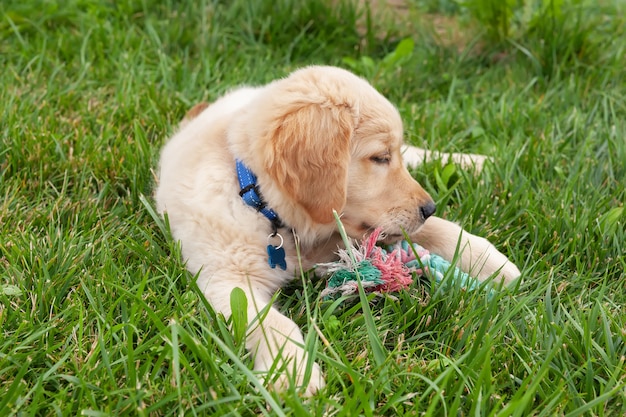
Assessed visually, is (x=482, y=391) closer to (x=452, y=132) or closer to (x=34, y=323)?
(x=34, y=323)

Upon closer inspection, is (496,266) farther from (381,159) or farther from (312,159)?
(312,159)

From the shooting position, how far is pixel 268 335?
215cm

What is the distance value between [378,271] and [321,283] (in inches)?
10.2

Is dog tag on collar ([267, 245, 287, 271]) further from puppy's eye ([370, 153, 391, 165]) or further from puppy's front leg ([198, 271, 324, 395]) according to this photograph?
puppy's eye ([370, 153, 391, 165])

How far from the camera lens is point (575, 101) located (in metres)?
4.11

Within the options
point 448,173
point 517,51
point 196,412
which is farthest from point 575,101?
point 196,412

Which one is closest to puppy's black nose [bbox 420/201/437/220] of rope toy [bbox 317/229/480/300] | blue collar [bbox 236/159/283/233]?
rope toy [bbox 317/229/480/300]

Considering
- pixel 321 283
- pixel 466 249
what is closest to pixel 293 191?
pixel 321 283

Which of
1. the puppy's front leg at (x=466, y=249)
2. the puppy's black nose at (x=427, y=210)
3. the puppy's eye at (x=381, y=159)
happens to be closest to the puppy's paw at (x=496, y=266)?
the puppy's front leg at (x=466, y=249)

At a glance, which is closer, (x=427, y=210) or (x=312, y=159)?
(x=312, y=159)

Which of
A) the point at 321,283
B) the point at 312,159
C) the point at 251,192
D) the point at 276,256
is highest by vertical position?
the point at 312,159

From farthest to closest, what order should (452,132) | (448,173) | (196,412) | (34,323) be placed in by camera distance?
1. (452,132)
2. (448,173)
3. (34,323)
4. (196,412)

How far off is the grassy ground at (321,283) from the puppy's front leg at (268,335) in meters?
0.06

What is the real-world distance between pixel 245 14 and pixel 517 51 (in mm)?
1836
